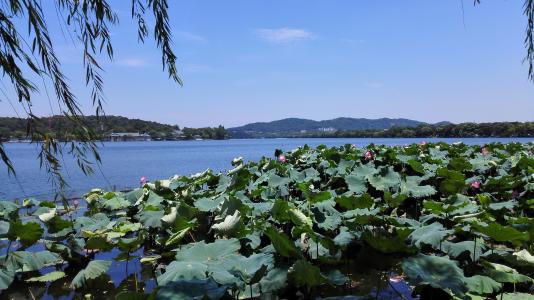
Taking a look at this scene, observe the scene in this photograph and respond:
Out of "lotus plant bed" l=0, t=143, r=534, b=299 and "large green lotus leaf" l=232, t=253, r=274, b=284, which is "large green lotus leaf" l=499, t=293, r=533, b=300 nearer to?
"lotus plant bed" l=0, t=143, r=534, b=299

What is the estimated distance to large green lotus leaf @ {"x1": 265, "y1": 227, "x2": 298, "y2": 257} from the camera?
246 cm

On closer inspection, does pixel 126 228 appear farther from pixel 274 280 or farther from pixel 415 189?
pixel 415 189

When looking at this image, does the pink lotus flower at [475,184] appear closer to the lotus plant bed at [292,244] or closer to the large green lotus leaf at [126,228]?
the lotus plant bed at [292,244]

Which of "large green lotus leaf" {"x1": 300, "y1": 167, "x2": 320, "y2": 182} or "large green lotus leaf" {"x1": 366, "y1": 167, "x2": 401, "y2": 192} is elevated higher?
"large green lotus leaf" {"x1": 366, "y1": 167, "x2": 401, "y2": 192}

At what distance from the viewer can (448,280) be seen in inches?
89.7

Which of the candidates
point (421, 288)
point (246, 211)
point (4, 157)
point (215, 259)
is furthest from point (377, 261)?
point (4, 157)

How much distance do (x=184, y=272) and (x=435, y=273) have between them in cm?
134

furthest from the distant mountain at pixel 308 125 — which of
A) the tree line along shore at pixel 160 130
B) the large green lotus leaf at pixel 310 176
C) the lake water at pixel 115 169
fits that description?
the large green lotus leaf at pixel 310 176

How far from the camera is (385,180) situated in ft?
17.2

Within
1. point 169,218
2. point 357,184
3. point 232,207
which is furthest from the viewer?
point 357,184

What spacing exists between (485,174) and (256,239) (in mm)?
4661

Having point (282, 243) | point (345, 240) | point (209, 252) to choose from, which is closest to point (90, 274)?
point (209, 252)

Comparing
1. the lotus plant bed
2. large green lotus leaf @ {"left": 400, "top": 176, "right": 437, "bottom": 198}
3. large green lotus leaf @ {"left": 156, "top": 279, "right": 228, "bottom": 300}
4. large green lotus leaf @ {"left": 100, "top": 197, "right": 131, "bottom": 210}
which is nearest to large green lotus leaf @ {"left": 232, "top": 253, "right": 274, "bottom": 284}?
the lotus plant bed

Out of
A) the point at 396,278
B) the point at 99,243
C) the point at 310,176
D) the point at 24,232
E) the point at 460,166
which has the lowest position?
the point at 396,278
